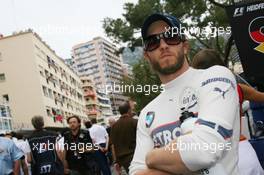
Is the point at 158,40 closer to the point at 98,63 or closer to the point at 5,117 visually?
the point at 5,117

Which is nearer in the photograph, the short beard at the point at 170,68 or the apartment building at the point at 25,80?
the short beard at the point at 170,68

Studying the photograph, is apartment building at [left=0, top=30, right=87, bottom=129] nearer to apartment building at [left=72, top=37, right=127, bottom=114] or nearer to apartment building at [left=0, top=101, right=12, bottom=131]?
apartment building at [left=0, top=101, right=12, bottom=131]

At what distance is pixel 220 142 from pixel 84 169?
7.09 m

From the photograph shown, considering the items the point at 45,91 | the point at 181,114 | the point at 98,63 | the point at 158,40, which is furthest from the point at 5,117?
the point at 98,63

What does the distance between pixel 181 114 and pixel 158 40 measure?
431mm

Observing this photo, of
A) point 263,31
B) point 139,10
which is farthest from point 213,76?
point 139,10

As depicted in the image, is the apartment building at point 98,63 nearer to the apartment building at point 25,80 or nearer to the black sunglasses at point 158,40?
the apartment building at point 25,80

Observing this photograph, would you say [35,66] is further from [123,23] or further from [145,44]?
[145,44]

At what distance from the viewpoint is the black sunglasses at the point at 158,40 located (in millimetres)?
2131

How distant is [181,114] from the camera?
1.92 m

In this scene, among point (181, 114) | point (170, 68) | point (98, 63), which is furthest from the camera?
point (98, 63)

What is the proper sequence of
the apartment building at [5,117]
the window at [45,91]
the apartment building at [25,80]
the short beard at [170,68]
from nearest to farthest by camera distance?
the short beard at [170,68]
the apartment building at [5,117]
the apartment building at [25,80]
the window at [45,91]

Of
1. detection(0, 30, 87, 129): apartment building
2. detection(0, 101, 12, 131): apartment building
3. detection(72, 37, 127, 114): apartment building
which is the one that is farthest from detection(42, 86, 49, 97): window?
detection(72, 37, 127, 114): apartment building

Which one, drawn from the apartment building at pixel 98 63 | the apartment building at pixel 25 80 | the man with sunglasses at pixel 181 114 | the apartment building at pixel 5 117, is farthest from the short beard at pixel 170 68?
the apartment building at pixel 98 63
